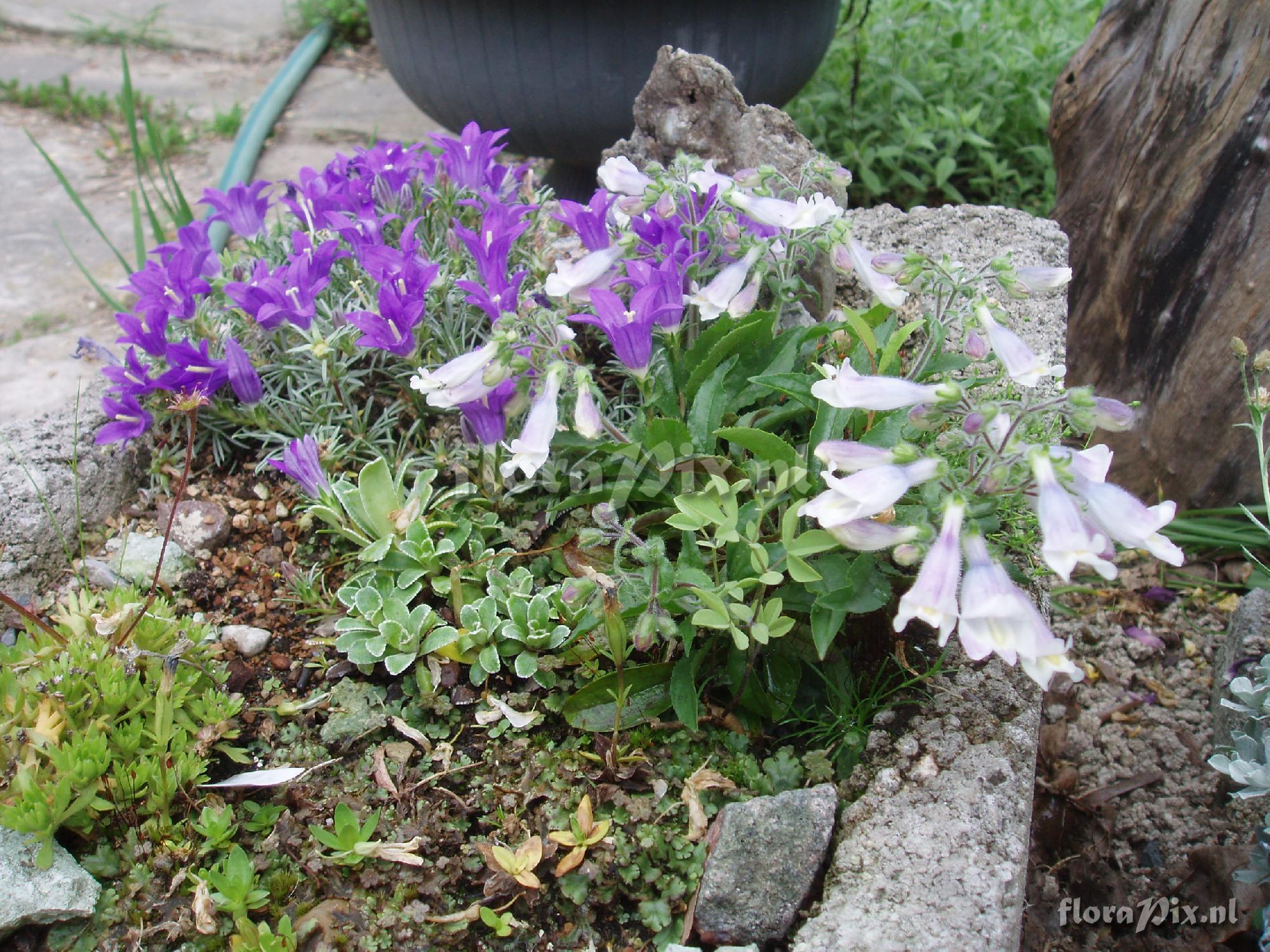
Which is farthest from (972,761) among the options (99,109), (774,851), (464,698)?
(99,109)

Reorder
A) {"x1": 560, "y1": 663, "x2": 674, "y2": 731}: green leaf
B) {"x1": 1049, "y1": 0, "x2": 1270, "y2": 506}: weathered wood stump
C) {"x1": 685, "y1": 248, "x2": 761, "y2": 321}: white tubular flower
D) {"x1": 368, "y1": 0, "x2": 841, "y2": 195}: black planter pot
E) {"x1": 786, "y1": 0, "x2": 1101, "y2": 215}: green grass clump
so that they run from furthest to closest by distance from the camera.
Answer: {"x1": 786, "y1": 0, "x2": 1101, "y2": 215}: green grass clump
{"x1": 368, "y1": 0, "x2": 841, "y2": 195}: black planter pot
{"x1": 1049, "y1": 0, "x2": 1270, "y2": 506}: weathered wood stump
{"x1": 685, "y1": 248, "x2": 761, "y2": 321}: white tubular flower
{"x1": 560, "y1": 663, "x2": 674, "y2": 731}: green leaf

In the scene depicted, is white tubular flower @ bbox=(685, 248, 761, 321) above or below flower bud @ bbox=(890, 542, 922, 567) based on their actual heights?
above

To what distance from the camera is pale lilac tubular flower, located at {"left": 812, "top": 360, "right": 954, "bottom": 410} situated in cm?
154

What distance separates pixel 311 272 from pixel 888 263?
1.36 metres

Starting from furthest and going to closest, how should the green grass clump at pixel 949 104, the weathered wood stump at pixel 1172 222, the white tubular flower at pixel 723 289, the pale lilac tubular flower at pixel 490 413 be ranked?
the green grass clump at pixel 949 104
the weathered wood stump at pixel 1172 222
the pale lilac tubular flower at pixel 490 413
the white tubular flower at pixel 723 289

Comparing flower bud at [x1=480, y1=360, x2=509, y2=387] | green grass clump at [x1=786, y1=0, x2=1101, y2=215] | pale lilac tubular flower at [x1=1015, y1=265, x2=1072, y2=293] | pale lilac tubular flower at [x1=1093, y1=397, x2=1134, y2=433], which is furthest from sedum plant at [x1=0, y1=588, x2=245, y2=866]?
green grass clump at [x1=786, y1=0, x2=1101, y2=215]

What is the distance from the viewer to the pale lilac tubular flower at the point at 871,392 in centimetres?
154

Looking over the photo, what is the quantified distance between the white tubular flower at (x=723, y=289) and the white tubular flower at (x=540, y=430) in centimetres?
36

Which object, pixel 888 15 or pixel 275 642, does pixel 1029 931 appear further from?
pixel 888 15

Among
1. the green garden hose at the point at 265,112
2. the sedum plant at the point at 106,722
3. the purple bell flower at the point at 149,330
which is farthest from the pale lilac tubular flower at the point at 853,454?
A: the green garden hose at the point at 265,112

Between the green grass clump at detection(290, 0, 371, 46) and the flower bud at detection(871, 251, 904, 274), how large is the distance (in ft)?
16.2

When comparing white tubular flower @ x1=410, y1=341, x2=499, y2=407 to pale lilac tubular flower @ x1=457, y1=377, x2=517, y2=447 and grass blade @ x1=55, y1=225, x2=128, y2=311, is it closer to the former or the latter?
pale lilac tubular flower @ x1=457, y1=377, x2=517, y2=447

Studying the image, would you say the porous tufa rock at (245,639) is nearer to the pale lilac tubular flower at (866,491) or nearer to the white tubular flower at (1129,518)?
the pale lilac tubular flower at (866,491)

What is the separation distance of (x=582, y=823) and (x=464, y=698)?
1.35 feet
